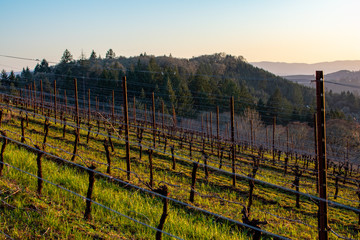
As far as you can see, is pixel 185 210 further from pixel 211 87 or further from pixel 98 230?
pixel 211 87

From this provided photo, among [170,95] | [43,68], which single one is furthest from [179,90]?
[43,68]

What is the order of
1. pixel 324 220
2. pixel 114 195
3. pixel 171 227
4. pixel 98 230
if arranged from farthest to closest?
pixel 114 195 < pixel 171 227 < pixel 98 230 < pixel 324 220

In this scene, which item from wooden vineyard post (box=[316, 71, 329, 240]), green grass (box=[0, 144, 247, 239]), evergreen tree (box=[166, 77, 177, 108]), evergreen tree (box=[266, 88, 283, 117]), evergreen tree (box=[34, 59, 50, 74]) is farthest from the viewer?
evergreen tree (box=[34, 59, 50, 74])

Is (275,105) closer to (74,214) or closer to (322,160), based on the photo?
(322,160)

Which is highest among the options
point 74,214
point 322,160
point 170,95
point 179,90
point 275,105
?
point 179,90

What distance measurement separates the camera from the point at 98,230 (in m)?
4.99

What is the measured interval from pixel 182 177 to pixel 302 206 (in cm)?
462

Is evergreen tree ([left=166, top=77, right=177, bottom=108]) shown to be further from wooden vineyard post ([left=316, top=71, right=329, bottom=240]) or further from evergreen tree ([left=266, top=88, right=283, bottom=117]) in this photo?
wooden vineyard post ([left=316, top=71, right=329, bottom=240])

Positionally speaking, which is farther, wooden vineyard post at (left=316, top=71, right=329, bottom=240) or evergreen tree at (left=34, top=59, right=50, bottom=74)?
evergreen tree at (left=34, top=59, right=50, bottom=74)

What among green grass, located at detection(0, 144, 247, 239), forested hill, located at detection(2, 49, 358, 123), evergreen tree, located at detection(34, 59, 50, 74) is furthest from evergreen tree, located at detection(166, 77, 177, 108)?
green grass, located at detection(0, 144, 247, 239)

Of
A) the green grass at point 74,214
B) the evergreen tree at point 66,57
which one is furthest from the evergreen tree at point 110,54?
the green grass at point 74,214

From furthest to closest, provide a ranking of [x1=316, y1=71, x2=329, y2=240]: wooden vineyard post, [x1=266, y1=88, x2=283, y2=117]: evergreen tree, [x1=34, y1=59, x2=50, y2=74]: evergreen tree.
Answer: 1. [x1=34, y1=59, x2=50, y2=74]: evergreen tree
2. [x1=266, y1=88, x2=283, y2=117]: evergreen tree
3. [x1=316, y1=71, x2=329, y2=240]: wooden vineyard post

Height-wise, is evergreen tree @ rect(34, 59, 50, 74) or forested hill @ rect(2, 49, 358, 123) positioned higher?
evergreen tree @ rect(34, 59, 50, 74)

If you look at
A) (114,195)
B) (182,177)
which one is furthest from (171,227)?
(182,177)
